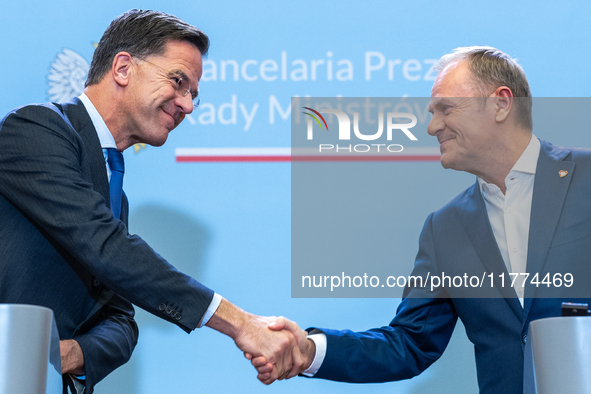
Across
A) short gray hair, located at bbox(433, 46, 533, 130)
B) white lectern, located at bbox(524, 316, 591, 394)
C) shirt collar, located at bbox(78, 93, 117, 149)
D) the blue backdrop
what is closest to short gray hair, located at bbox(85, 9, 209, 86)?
shirt collar, located at bbox(78, 93, 117, 149)

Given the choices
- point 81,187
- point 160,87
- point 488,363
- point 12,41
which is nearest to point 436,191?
point 488,363

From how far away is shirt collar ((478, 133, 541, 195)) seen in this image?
2.09 meters

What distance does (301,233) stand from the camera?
8.23 ft

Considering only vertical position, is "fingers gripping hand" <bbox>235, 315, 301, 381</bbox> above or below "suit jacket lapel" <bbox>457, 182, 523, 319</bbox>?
below

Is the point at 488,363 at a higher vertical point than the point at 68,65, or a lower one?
lower

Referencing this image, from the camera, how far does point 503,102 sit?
7.22 ft

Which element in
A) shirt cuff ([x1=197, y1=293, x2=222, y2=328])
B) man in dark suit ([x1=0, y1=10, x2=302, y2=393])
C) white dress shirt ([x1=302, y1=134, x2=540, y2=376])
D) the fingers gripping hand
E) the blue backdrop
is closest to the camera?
man in dark suit ([x1=0, y1=10, x2=302, y2=393])

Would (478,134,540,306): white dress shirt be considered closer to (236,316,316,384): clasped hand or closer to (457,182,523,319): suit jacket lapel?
(457,182,523,319): suit jacket lapel

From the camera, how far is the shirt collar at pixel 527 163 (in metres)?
2.09

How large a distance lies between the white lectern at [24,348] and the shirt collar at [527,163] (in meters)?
1.48

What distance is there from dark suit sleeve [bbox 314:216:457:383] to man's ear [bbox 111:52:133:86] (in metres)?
1.11

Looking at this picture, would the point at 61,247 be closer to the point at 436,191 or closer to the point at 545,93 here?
the point at 436,191

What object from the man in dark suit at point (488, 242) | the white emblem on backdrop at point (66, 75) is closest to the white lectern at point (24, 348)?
the man in dark suit at point (488, 242)

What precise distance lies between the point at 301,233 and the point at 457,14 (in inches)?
46.1
